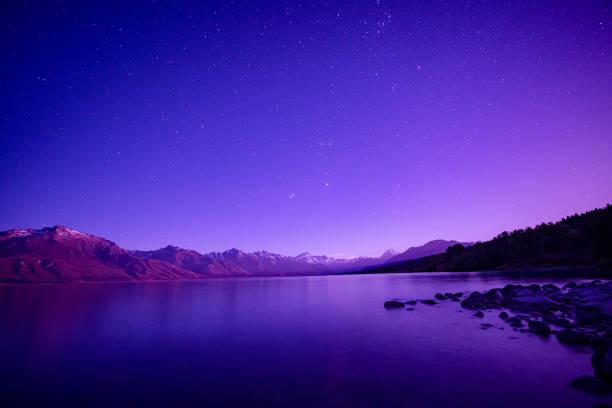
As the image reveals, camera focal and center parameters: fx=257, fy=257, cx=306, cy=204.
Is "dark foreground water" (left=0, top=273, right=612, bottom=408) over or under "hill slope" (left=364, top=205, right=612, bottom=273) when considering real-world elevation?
under

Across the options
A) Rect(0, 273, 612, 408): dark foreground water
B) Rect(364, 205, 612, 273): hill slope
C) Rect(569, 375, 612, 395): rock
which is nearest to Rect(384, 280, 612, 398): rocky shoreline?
Rect(569, 375, 612, 395): rock

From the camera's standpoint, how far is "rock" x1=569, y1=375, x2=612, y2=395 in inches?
323

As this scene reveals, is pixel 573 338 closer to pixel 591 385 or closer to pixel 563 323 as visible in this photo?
pixel 563 323

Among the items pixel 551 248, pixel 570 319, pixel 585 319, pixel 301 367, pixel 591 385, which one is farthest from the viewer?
pixel 551 248

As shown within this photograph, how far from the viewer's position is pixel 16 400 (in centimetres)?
1011

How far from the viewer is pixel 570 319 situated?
17797 mm

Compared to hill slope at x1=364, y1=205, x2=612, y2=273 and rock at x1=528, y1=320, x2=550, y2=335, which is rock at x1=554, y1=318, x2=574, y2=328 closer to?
rock at x1=528, y1=320, x2=550, y2=335

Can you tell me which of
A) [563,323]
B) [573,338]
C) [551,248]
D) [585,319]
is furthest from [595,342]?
[551,248]

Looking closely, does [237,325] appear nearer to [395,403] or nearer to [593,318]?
[395,403]

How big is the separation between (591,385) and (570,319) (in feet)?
42.4

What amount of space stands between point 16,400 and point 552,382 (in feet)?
67.1

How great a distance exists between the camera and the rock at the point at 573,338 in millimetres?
13023

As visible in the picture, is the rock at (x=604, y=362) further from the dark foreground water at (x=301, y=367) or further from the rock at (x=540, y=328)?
the rock at (x=540, y=328)

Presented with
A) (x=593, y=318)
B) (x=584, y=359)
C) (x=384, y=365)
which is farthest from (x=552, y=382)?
(x=593, y=318)
